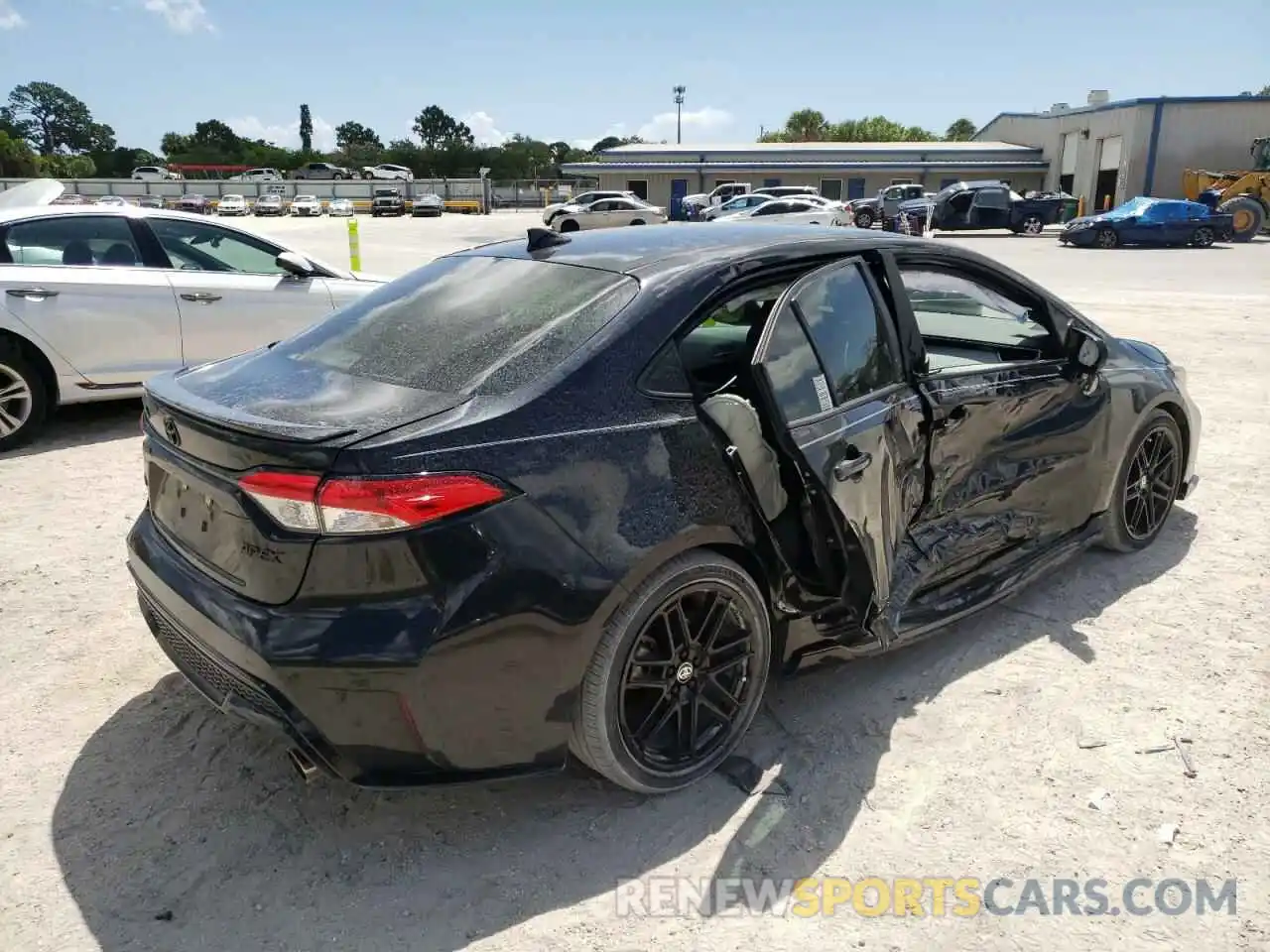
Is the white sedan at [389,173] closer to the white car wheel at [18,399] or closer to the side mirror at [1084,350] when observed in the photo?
the white car wheel at [18,399]

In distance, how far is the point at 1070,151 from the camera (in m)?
51.4

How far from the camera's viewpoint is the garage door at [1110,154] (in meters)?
45.7

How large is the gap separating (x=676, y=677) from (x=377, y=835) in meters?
0.94

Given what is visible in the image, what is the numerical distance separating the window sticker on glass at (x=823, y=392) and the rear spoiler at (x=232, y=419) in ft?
4.59

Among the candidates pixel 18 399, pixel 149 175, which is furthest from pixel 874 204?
pixel 149 175

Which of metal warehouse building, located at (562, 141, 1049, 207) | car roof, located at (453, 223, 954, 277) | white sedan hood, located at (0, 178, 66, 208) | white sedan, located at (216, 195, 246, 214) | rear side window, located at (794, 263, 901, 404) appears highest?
metal warehouse building, located at (562, 141, 1049, 207)

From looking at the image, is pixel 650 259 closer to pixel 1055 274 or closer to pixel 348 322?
pixel 348 322

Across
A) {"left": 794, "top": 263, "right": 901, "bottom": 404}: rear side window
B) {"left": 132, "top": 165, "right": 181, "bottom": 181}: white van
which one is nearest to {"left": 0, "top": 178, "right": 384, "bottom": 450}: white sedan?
{"left": 794, "top": 263, "right": 901, "bottom": 404}: rear side window

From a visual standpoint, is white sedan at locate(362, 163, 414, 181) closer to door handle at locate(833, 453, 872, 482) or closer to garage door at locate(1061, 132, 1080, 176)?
garage door at locate(1061, 132, 1080, 176)

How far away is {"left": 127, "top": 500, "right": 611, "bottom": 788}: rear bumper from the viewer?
7.07 feet

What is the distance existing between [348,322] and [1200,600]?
3664mm

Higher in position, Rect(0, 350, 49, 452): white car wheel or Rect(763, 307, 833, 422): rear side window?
Rect(763, 307, 833, 422): rear side window

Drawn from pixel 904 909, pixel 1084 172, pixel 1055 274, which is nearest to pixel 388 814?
pixel 904 909

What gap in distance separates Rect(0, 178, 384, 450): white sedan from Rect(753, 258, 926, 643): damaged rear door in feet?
12.5
